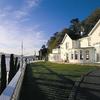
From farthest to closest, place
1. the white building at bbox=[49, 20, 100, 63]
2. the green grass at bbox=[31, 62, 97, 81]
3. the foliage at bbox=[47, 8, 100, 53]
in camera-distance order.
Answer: the foliage at bbox=[47, 8, 100, 53] < the white building at bbox=[49, 20, 100, 63] < the green grass at bbox=[31, 62, 97, 81]

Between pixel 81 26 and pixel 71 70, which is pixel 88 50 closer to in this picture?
pixel 71 70

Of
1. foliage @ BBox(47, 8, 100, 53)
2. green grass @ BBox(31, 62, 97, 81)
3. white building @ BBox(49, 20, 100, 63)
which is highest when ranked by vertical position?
foliage @ BBox(47, 8, 100, 53)

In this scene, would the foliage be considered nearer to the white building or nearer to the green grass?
the white building

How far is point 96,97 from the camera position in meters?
11.9

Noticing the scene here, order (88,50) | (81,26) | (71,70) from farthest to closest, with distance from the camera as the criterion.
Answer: (81,26), (88,50), (71,70)

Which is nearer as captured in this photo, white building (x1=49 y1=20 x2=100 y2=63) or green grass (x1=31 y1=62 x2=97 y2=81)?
green grass (x1=31 y1=62 x2=97 y2=81)

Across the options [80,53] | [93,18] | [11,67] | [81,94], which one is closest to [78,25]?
[93,18]

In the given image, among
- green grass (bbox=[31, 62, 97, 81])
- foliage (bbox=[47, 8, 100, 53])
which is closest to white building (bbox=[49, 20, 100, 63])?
A: green grass (bbox=[31, 62, 97, 81])

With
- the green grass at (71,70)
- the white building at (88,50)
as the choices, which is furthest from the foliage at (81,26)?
the green grass at (71,70)

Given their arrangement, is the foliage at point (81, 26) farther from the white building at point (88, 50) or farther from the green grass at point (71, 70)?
the green grass at point (71, 70)

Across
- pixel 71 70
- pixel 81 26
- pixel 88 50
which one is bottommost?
pixel 71 70

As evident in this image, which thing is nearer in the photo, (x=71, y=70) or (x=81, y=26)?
(x=71, y=70)

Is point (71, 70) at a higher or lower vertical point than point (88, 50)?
lower

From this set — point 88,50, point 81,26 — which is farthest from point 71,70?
point 81,26
